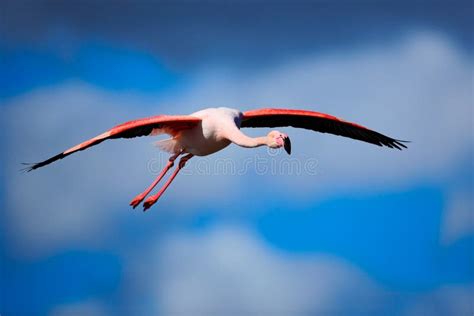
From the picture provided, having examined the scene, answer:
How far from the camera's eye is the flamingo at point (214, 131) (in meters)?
9.45

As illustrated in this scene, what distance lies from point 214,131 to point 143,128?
36.4 inches

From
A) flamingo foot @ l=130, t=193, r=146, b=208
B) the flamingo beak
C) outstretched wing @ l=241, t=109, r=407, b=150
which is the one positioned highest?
outstretched wing @ l=241, t=109, r=407, b=150

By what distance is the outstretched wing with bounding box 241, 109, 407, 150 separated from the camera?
10.7 m

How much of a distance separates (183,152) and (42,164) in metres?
2.10

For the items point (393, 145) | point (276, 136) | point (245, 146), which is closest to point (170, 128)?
point (245, 146)

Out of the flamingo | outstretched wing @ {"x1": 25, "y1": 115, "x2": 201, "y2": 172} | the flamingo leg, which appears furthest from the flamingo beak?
the flamingo leg

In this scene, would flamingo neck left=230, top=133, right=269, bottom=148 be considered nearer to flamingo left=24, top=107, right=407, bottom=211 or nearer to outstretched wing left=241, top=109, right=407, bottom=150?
flamingo left=24, top=107, right=407, bottom=211

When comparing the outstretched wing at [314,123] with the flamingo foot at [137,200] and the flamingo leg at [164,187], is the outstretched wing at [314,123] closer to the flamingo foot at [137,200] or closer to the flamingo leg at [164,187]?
the flamingo leg at [164,187]

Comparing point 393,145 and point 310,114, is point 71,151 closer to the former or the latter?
point 310,114

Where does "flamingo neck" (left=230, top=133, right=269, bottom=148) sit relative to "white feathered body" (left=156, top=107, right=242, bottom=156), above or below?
below

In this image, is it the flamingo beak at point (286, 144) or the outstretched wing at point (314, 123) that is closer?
the flamingo beak at point (286, 144)

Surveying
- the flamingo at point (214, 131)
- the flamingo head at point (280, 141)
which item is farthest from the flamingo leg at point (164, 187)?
the flamingo head at point (280, 141)

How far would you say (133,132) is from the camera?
9875 mm

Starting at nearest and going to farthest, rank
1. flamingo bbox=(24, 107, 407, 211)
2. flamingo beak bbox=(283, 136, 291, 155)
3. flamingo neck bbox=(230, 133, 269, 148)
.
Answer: flamingo beak bbox=(283, 136, 291, 155)
flamingo neck bbox=(230, 133, 269, 148)
flamingo bbox=(24, 107, 407, 211)
